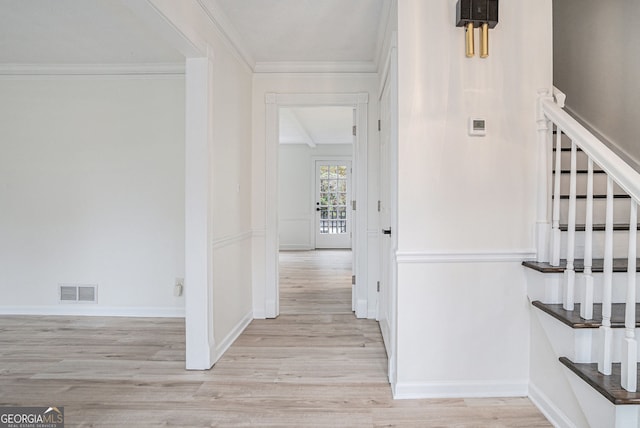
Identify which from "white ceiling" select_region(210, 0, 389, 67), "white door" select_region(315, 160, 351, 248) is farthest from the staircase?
"white door" select_region(315, 160, 351, 248)

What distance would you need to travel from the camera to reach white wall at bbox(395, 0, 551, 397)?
1.96m

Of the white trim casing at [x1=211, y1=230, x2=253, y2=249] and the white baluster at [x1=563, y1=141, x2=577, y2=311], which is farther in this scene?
the white trim casing at [x1=211, y1=230, x2=253, y2=249]

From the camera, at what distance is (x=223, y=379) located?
2209mm

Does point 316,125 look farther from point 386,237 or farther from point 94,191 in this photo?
point 386,237

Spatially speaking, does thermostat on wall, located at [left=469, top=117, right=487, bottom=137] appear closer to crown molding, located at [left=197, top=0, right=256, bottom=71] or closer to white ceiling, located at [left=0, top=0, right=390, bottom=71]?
white ceiling, located at [left=0, top=0, right=390, bottom=71]

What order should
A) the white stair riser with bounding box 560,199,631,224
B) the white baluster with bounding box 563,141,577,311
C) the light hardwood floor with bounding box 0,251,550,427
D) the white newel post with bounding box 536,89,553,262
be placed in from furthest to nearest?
the white stair riser with bounding box 560,199,631,224 → the white newel post with bounding box 536,89,553,262 → the light hardwood floor with bounding box 0,251,550,427 → the white baluster with bounding box 563,141,577,311

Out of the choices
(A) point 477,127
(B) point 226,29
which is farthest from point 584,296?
(B) point 226,29

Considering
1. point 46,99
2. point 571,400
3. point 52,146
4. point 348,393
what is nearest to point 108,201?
point 52,146

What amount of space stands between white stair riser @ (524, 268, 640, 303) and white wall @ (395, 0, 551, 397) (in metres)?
0.06

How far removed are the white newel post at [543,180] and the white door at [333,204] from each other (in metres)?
6.60

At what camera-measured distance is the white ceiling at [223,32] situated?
2.35m

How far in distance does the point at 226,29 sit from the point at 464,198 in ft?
6.81

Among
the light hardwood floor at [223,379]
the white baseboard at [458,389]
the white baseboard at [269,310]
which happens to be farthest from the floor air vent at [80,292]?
the white baseboard at [458,389]

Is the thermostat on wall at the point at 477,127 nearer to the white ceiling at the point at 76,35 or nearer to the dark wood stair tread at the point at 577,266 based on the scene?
the dark wood stair tread at the point at 577,266
